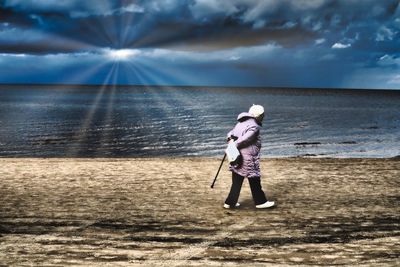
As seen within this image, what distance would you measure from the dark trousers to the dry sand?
18 cm

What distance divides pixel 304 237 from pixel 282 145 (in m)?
25.5

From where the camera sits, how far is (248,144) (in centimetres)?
677

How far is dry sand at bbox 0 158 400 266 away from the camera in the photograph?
499 centimetres

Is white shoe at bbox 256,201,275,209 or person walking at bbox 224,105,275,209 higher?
person walking at bbox 224,105,275,209

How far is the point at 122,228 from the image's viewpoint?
6.14m

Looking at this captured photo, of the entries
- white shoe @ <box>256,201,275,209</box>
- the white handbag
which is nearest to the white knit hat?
the white handbag

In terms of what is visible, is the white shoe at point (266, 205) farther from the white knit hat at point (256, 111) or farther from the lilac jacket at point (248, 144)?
the white knit hat at point (256, 111)

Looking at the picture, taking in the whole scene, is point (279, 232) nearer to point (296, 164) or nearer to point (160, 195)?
point (160, 195)

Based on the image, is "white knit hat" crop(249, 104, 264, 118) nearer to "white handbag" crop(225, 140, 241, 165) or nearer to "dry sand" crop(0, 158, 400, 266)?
"white handbag" crop(225, 140, 241, 165)

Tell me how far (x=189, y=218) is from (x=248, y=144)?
1.44 m

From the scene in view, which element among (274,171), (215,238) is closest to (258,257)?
(215,238)

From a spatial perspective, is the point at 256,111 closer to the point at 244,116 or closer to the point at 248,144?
the point at 244,116

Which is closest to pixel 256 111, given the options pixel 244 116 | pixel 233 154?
pixel 244 116

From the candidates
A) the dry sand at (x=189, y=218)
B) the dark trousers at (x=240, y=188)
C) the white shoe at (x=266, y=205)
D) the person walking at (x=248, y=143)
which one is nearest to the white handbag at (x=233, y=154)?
the person walking at (x=248, y=143)
